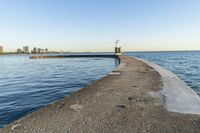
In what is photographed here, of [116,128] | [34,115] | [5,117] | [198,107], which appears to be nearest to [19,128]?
[34,115]

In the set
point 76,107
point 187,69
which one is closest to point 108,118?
point 76,107

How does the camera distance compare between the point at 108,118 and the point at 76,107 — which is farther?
the point at 76,107

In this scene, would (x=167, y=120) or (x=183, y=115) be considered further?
(x=183, y=115)

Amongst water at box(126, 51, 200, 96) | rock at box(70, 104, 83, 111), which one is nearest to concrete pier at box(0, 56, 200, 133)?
rock at box(70, 104, 83, 111)

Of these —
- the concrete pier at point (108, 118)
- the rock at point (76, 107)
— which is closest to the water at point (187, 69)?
the concrete pier at point (108, 118)

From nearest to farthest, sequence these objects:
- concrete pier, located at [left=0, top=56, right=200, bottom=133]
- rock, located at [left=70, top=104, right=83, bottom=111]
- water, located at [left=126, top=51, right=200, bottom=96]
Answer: concrete pier, located at [left=0, top=56, right=200, bottom=133] < rock, located at [left=70, top=104, right=83, bottom=111] < water, located at [left=126, top=51, right=200, bottom=96]

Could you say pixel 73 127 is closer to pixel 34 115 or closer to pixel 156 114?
pixel 34 115

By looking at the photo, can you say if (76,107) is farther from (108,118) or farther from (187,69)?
(187,69)

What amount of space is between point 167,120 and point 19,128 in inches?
142

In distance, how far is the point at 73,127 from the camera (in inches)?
155

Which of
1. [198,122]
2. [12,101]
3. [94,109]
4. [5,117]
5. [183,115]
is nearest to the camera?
[198,122]

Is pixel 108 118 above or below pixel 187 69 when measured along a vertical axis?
above

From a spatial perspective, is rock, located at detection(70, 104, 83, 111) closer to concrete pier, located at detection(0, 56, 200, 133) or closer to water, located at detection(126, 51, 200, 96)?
concrete pier, located at detection(0, 56, 200, 133)

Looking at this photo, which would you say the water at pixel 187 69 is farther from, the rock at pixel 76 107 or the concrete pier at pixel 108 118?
the rock at pixel 76 107
